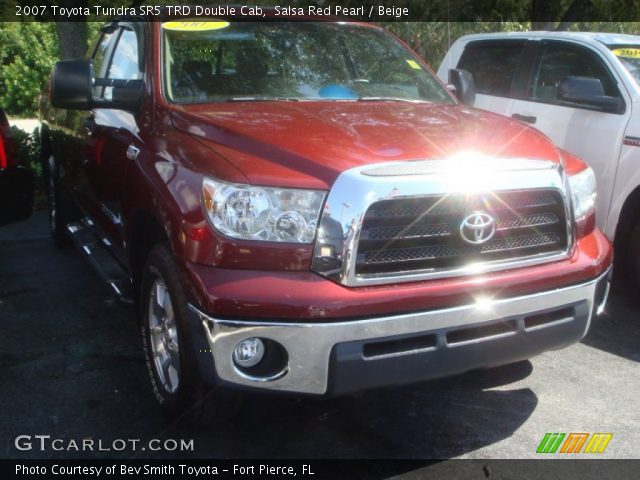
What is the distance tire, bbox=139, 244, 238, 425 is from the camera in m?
3.03

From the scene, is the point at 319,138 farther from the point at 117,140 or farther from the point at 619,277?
the point at 619,277

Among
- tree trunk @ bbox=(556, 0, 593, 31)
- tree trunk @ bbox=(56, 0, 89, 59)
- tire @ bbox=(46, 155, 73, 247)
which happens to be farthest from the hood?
tree trunk @ bbox=(556, 0, 593, 31)

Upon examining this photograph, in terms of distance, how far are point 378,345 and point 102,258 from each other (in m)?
2.50

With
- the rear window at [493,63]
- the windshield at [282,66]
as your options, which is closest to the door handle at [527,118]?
the rear window at [493,63]

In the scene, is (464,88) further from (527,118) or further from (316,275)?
(316,275)

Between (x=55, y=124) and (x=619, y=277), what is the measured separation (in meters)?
4.40

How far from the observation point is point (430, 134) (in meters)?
3.31

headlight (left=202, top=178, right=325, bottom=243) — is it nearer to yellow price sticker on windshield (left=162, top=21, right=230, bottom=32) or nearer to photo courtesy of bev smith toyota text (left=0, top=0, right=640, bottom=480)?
photo courtesy of bev smith toyota text (left=0, top=0, right=640, bottom=480)

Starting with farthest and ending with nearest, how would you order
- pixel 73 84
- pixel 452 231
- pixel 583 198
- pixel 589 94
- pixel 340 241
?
pixel 589 94 < pixel 73 84 < pixel 583 198 < pixel 452 231 < pixel 340 241

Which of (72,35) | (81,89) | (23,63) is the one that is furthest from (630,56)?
(23,63)

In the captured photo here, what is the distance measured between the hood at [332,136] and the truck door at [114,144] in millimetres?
450

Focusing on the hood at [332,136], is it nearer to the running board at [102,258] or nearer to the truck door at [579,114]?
the running board at [102,258]

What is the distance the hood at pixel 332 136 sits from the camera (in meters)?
2.93

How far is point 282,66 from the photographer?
13.6 ft
